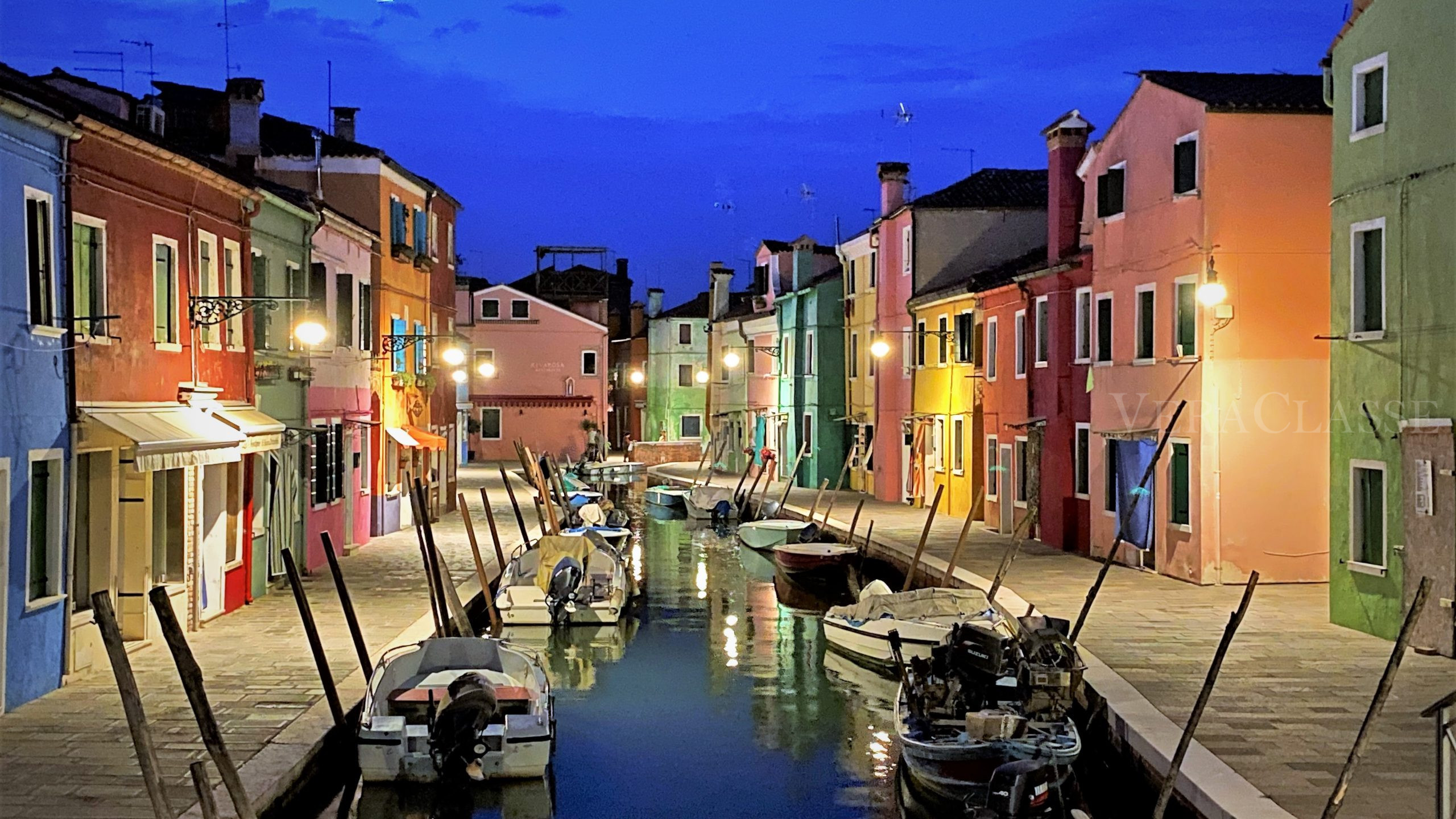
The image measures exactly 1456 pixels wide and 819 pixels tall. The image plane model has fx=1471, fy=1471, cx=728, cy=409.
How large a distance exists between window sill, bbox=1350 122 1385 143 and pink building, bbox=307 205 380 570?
16141 millimetres

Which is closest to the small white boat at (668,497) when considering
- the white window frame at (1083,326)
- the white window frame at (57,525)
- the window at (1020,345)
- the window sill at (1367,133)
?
the window at (1020,345)

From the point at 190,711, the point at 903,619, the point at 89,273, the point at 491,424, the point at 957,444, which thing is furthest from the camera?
the point at 491,424

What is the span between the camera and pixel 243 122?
29.1 metres

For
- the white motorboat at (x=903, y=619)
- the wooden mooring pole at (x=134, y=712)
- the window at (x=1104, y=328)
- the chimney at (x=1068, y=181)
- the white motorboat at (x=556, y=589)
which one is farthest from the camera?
the chimney at (x=1068, y=181)

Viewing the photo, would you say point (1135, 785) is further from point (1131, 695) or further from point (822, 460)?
point (822, 460)

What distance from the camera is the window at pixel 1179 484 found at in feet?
77.6

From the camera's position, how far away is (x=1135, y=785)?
13.1 meters

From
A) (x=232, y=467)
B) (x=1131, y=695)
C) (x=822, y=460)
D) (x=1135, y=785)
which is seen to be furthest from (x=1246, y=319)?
(x=822, y=460)

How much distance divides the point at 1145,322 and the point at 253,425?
14.6 metres

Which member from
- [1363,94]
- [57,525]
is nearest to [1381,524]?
[1363,94]

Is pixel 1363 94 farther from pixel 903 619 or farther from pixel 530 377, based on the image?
pixel 530 377

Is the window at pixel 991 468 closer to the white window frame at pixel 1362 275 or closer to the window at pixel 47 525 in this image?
the white window frame at pixel 1362 275

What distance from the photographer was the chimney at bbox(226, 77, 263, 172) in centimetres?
2881

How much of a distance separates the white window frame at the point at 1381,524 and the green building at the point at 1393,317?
2cm
